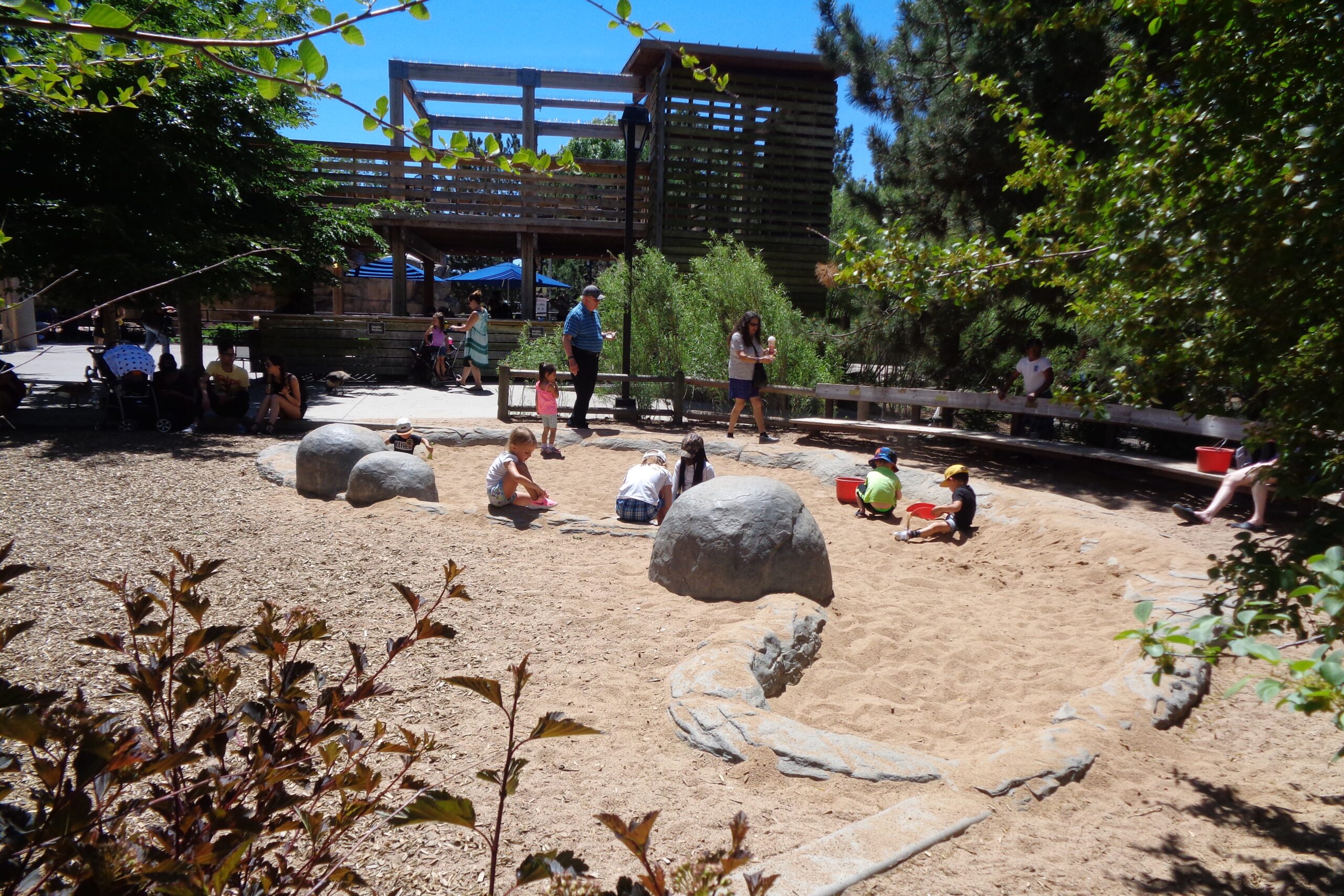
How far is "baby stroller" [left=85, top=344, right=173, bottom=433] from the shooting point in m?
9.56

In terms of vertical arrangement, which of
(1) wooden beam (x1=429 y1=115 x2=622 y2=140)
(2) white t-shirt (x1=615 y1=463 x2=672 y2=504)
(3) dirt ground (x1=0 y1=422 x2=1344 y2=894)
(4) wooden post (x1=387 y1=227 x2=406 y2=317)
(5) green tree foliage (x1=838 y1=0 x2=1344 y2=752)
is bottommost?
(3) dirt ground (x1=0 y1=422 x2=1344 y2=894)

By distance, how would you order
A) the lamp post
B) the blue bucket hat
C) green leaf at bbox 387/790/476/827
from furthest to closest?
the lamp post
the blue bucket hat
green leaf at bbox 387/790/476/827

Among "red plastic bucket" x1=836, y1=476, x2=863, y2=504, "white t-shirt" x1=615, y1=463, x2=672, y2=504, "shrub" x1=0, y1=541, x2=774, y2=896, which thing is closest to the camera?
"shrub" x1=0, y1=541, x2=774, y2=896

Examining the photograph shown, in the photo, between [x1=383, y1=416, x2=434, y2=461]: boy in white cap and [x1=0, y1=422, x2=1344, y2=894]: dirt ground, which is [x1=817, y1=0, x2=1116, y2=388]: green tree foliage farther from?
[x1=383, y1=416, x2=434, y2=461]: boy in white cap

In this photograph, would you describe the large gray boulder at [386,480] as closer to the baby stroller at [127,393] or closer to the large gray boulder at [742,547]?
the large gray boulder at [742,547]

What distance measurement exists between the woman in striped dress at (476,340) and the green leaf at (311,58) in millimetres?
13108

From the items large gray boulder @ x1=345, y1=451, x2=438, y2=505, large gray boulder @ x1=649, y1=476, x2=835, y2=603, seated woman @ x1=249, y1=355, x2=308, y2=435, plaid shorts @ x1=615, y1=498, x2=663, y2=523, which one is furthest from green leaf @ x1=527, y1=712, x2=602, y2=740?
seated woman @ x1=249, y1=355, x2=308, y2=435

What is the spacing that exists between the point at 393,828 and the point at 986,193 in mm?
9718

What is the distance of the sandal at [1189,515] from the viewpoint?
24.5ft

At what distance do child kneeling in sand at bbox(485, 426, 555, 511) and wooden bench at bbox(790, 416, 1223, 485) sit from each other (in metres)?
4.80

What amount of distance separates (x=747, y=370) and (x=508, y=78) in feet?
37.0

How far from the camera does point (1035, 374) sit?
9727 millimetres

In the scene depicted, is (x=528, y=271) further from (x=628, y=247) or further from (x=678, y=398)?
(x=678, y=398)

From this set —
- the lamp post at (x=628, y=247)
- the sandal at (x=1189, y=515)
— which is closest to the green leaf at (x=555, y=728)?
the sandal at (x=1189, y=515)
